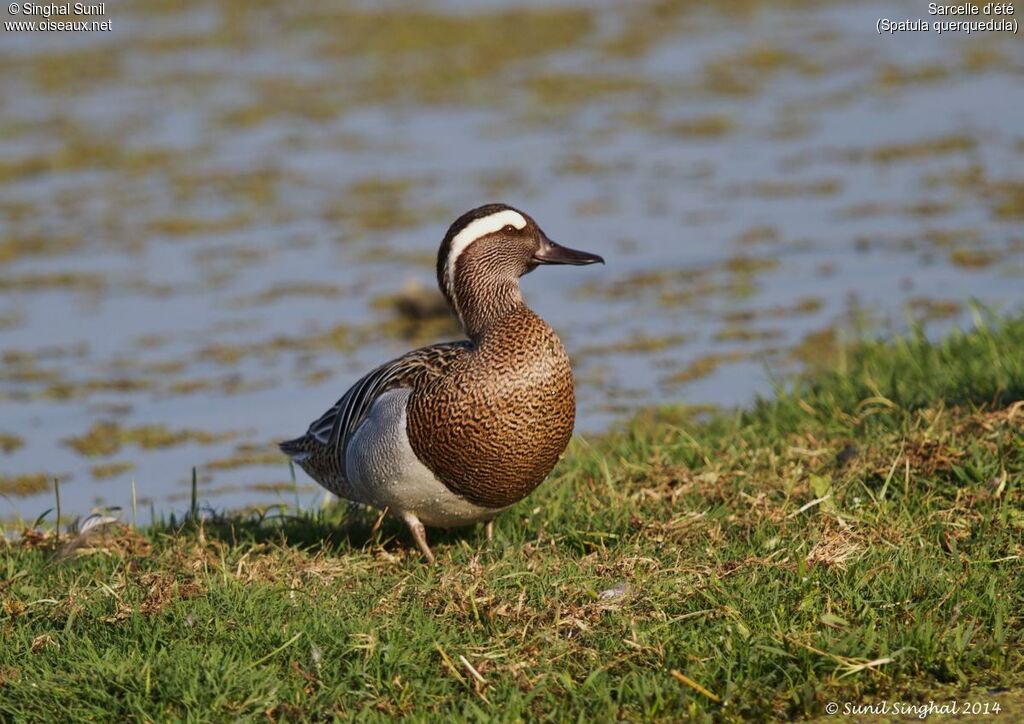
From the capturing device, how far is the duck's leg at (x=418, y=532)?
17.7 ft

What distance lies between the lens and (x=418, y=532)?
17.7ft

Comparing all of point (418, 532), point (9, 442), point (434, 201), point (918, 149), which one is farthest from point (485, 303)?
point (918, 149)

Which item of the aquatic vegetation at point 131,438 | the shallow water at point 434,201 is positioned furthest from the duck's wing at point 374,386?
the aquatic vegetation at point 131,438

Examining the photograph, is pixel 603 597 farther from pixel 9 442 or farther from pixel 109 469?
pixel 9 442

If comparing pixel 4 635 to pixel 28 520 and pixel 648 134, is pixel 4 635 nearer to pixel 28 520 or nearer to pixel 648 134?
pixel 28 520

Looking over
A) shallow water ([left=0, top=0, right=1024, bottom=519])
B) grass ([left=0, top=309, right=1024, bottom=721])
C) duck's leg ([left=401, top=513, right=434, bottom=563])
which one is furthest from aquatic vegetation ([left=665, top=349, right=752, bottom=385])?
duck's leg ([left=401, top=513, right=434, bottom=563])

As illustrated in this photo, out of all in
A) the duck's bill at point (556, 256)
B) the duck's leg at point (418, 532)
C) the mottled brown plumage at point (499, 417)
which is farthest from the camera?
the duck's bill at point (556, 256)

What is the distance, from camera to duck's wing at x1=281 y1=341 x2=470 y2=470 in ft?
17.7

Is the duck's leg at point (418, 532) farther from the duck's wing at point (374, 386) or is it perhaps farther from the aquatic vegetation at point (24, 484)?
the aquatic vegetation at point (24, 484)

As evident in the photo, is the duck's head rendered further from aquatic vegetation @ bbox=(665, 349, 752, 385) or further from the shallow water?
aquatic vegetation @ bbox=(665, 349, 752, 385)

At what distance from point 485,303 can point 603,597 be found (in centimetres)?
124

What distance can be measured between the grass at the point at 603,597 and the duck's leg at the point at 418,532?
0.31ft

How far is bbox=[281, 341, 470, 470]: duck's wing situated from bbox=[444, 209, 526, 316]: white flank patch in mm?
268

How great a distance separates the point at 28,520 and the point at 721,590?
134 inches
